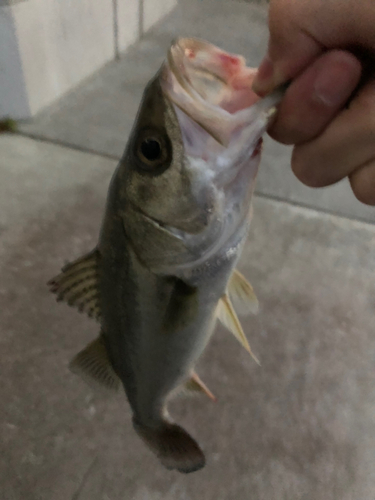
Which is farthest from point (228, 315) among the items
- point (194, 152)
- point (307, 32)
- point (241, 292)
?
point (307, 32)

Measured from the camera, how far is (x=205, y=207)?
1.76 ft

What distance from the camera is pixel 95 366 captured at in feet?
2.78

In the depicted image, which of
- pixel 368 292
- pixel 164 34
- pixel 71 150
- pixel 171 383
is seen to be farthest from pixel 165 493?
pixel 164 34

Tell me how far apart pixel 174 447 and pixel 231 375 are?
18.3 inches

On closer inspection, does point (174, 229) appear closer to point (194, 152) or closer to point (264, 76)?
point (194, 152)

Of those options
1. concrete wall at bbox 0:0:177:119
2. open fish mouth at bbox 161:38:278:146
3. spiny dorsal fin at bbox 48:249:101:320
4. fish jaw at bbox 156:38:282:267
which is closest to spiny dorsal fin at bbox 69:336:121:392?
spiny dorsal fin at bbox 48:249:101:320

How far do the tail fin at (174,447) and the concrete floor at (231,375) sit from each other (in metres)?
0.30

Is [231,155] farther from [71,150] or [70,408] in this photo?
[71,150]

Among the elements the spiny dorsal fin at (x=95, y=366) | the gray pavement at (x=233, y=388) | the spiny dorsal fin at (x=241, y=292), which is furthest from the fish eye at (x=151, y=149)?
the gray pavement at (x=233, y=388)

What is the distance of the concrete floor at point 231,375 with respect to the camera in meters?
1.17

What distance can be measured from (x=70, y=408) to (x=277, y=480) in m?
0.70

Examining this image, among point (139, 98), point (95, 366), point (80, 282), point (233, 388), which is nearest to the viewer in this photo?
point (80, 282)

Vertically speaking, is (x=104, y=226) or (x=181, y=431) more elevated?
(x=104, y=226)

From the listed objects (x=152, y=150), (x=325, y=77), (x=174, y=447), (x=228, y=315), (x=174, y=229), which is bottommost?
(x=174, y=447)
